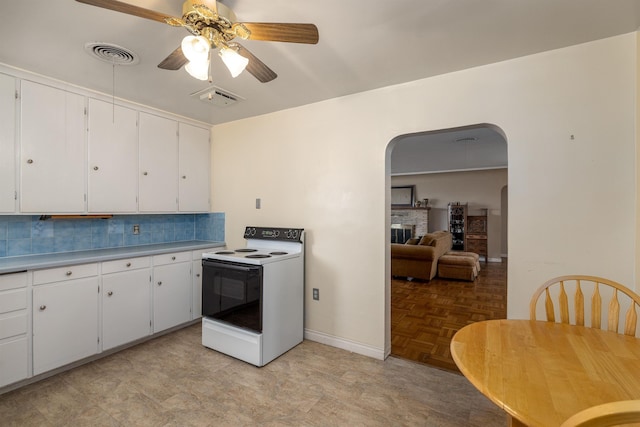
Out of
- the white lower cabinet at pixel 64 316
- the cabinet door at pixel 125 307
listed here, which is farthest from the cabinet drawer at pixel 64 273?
the cabinet door at pixel 125 307

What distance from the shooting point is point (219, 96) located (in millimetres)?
2590

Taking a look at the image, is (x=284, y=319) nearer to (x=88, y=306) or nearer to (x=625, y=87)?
(x=88, y=306)

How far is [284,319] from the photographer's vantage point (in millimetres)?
2582

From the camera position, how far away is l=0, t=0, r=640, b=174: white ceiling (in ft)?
4.89

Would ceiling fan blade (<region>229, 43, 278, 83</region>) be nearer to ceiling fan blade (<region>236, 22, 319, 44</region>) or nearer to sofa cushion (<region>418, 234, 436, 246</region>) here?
ceiling fan blade (<region>236, 22, 319, 44</region>)

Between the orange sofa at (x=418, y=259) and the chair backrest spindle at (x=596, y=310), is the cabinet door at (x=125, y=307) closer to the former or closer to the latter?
the chair backrest spindle at (x=596, y=310)

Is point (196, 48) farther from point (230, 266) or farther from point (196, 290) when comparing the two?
point (196, 290)

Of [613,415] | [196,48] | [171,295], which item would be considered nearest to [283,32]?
[196,48]

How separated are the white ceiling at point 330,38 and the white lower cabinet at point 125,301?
1.56m

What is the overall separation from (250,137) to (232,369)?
230cm

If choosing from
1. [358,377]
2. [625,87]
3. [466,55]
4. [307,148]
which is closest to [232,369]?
[358,377]

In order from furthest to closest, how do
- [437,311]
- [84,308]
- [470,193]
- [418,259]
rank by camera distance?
[470,193] < [418,259] < [437,311] < [84,308]

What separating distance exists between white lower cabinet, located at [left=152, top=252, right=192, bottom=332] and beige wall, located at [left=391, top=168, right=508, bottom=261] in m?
6.93

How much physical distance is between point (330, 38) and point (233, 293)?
6.73 ft
